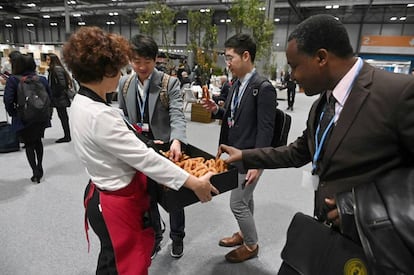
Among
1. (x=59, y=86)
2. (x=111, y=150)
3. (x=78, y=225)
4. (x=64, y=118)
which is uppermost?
(x=111, y=150)

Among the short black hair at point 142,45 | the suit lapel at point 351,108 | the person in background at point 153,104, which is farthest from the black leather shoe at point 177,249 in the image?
the suit lapel at point 351,108

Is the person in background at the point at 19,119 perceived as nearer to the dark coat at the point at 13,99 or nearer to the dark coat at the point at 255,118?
the dark coat at the point at 13,99

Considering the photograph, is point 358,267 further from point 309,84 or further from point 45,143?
point 45,143

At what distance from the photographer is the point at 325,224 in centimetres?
111

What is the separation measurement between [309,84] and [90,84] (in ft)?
2.98

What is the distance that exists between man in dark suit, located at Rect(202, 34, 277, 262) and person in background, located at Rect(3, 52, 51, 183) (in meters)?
2.64

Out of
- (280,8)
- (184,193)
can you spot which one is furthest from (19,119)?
(280,8)

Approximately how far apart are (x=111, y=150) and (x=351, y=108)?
3.01 feet

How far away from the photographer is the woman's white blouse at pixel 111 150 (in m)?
1.13

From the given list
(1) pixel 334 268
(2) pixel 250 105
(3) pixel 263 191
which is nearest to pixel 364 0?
(3) pixel 263 191

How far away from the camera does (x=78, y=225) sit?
2.66 m

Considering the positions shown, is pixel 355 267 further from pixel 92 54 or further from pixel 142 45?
pixel 142 45

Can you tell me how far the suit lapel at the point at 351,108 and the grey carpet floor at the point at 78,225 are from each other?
1515 millimetres

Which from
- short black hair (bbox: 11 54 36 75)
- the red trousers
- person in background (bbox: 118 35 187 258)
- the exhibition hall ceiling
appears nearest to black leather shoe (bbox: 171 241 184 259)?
person in background (bbox: 118 35 187 258)
